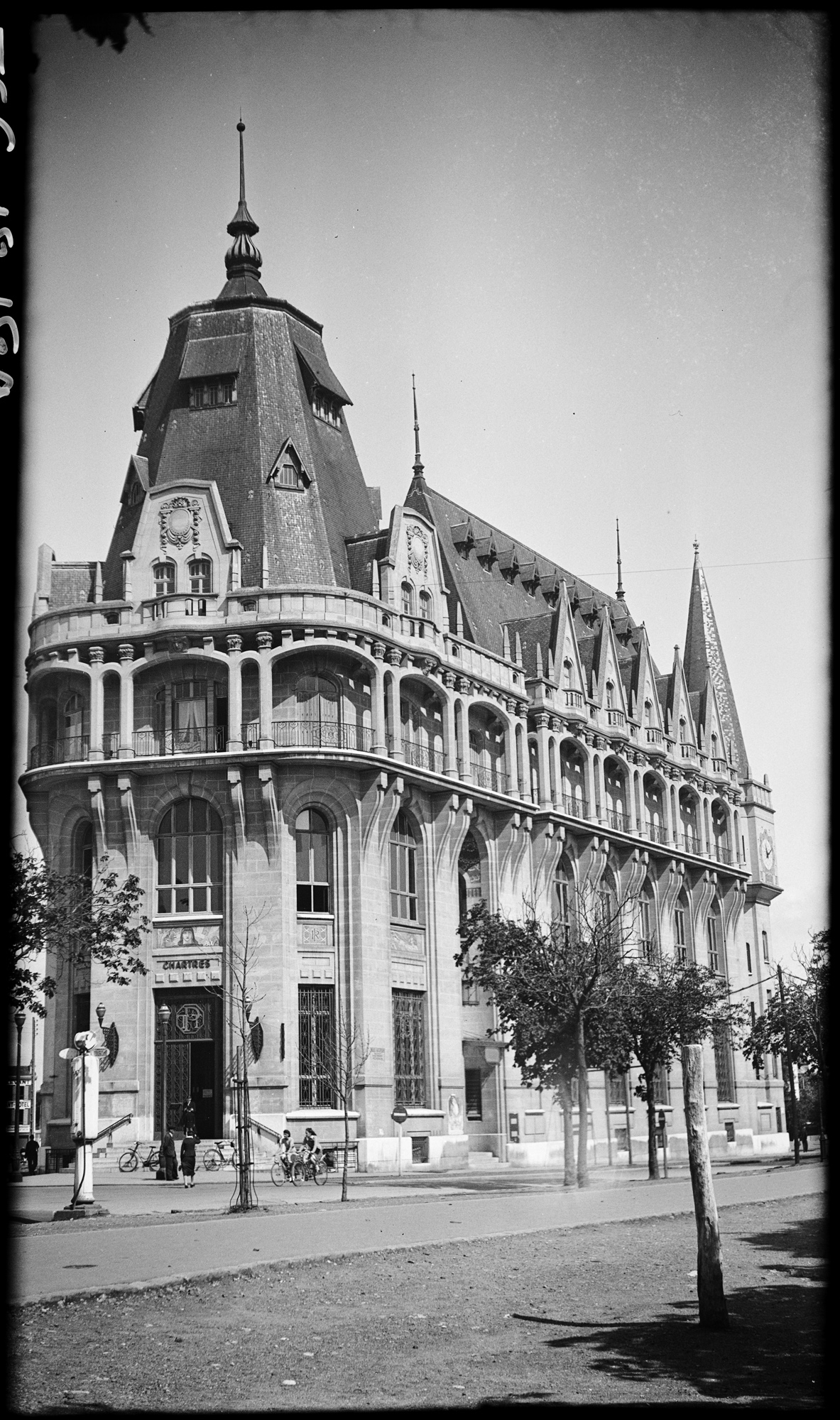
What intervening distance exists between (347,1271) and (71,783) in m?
34.8

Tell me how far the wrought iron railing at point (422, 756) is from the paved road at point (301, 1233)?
20.5 m

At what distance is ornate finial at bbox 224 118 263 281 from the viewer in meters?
62.4

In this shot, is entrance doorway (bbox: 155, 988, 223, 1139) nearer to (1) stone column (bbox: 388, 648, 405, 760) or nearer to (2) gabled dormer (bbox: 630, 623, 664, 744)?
(1) stone column (bbox: 388, 648, 405, 760)

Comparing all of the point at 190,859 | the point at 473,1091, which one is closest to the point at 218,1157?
the point at 190,859

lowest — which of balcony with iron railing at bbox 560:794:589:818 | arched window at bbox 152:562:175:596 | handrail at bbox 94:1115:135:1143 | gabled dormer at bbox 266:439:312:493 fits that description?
handrail at bbox 94:1115:135:1143

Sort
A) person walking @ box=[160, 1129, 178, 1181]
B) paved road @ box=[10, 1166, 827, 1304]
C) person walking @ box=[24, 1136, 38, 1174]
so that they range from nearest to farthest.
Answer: paved road @ box=[10, 1166, 827, 1304] → person walking @ box=[160, 1129, 178, 1181] → person walking @ box=[24, 1136, 38, 1174]

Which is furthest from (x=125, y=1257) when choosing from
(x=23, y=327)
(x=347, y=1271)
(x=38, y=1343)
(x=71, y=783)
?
(x=71, y=783)

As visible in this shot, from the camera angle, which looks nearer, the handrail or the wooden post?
the wooden post

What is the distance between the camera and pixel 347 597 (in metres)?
53.5

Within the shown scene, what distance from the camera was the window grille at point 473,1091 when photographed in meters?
60.3

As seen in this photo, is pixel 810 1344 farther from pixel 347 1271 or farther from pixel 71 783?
pixel 71 783

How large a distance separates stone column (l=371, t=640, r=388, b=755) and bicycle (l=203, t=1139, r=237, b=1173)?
44.0ft

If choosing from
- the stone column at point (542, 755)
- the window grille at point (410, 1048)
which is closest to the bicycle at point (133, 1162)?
the window grille at point (410, 1048)

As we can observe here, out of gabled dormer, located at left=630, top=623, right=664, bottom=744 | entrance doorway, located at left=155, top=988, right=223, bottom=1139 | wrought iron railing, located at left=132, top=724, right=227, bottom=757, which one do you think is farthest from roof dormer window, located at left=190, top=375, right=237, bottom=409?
gabled dormer, located at left=630, top=623, right=664, bottom=744
